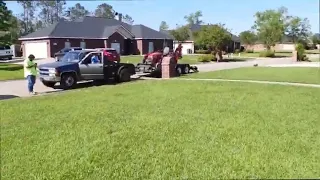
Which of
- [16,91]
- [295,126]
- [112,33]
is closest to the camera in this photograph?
[295,126]

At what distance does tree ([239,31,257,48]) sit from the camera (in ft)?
269

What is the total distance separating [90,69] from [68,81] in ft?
4.55

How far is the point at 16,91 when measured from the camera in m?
17.2

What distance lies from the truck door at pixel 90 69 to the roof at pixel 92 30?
1293 inches

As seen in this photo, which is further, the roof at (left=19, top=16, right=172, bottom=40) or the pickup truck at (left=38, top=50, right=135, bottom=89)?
the roof at (left=19, top=16, right=172, bottom=40)

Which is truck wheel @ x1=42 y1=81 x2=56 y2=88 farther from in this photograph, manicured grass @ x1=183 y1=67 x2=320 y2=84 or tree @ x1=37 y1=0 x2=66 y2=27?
tree @ x1=37 y1=0 x2=66 y2=27

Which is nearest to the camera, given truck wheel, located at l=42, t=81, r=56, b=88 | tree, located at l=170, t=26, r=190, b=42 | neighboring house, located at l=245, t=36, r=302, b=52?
truck wheel, located at l=42, t=81, r=56, b=88

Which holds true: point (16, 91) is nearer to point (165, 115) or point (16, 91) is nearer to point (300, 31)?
point (165, 115)

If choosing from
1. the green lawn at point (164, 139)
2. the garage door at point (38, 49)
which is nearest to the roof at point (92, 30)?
the garage door at point (38, 49)

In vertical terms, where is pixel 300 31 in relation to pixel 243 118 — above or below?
above

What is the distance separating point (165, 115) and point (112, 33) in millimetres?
46567

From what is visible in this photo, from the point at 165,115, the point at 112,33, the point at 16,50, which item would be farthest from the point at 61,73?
the point at 16,50

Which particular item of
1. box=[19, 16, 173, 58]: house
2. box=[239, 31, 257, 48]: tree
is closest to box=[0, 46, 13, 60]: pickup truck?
box=[19, 16, 173, 58]: house

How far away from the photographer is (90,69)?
18844mm
